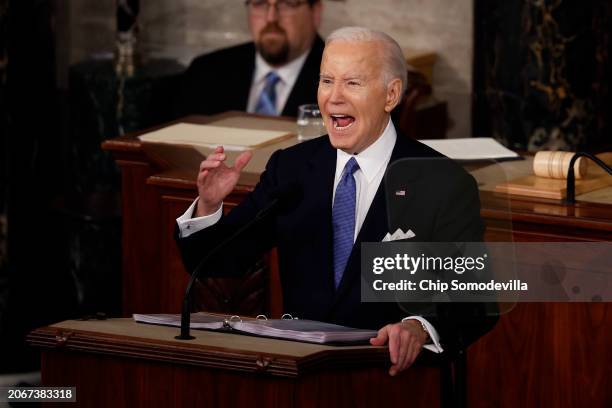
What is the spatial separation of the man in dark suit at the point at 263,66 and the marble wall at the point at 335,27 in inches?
35.6

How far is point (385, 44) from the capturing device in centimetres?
344

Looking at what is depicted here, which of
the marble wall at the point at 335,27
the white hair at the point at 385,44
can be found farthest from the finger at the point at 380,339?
the marble wall at the point at 335,27

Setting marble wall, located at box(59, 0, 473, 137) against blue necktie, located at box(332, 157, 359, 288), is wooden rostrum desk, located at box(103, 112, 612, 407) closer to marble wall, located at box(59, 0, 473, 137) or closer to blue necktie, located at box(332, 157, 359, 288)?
blue necktie, located at box(332, 157, 359, 288)

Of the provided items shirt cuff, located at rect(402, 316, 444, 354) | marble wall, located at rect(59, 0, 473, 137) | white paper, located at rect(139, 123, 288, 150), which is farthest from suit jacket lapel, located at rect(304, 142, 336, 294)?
marble wall, located at rect(59, 0, 473, 137)

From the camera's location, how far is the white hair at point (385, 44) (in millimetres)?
3412

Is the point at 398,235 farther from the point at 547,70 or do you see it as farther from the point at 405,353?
the point at 547,70

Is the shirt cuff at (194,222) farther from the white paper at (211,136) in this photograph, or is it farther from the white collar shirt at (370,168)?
the white paper at (211,136)

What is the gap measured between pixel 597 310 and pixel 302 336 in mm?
1332

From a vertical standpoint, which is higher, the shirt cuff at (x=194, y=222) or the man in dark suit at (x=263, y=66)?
the man in dark suit at (x=263, y=66)

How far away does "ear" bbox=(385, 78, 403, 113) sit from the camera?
3.48 meters

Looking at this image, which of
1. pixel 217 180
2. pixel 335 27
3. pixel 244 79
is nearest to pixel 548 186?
pixel 217 180

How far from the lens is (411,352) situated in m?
3.07

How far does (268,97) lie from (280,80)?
10 centimetres

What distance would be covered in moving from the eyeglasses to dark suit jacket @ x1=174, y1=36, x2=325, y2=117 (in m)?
0.18
